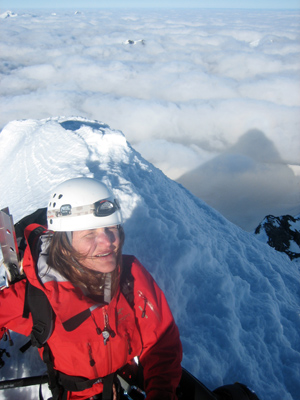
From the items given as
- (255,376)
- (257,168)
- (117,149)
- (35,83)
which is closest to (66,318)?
(255,376)

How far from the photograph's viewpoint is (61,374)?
171 cm

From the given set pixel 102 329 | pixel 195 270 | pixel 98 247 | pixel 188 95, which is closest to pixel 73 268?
pixel 98 247

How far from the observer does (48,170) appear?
5383 mm

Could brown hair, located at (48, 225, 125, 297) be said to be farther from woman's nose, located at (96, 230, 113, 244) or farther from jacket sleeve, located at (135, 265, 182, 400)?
jacket sleeve, located at (135, 265, 182, 400)

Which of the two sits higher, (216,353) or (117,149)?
(117,149)

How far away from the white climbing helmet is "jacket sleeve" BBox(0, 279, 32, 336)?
1.46ft

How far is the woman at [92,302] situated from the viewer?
63.4 inches

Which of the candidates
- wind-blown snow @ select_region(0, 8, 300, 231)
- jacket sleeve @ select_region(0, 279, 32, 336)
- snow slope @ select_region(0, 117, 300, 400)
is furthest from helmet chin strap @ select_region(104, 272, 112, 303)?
wind-blown snow @ select_region(0, 8, 300, 231)

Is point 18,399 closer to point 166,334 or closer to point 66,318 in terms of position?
point 66,318

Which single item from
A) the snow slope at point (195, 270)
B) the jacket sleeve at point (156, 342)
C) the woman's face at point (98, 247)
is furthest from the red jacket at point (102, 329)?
the snow slope at point (195, 270)

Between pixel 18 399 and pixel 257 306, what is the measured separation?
3176 mm

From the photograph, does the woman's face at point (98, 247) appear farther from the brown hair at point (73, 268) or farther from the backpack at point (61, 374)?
the backpack at point (61, 374)

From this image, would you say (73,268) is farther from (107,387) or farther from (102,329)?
(107,387)

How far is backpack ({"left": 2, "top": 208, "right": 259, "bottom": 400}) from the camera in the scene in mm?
1557
